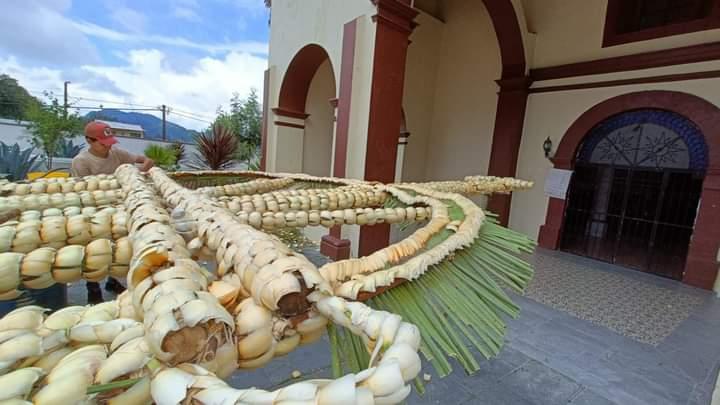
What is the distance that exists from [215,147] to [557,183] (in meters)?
6.43

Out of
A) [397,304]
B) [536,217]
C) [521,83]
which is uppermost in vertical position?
[521,83]

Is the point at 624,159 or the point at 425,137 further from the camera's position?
the point at 425,137

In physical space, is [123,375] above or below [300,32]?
below

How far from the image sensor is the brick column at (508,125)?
225 inches

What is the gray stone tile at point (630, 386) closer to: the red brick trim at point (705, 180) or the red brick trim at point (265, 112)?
the red brick trim at point (705, 180)

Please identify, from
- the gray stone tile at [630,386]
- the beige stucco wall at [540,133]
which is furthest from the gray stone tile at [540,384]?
the beige stucco wall at [540,133]

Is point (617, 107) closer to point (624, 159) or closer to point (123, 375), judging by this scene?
point (624, 159)

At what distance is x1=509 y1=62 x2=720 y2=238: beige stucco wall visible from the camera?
5254 millimetres

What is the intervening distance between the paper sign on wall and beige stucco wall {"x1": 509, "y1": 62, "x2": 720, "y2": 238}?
0.42 feet

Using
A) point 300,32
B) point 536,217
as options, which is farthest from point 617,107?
point 300,32

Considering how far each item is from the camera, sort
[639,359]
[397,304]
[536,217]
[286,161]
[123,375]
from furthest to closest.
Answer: [536,217], [286,161], [639,359], [397,304], [123,375]

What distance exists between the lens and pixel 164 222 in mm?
415

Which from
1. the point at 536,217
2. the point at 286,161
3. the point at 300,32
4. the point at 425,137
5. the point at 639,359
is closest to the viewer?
the point at 639,359

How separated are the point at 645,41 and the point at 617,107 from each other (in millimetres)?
954
